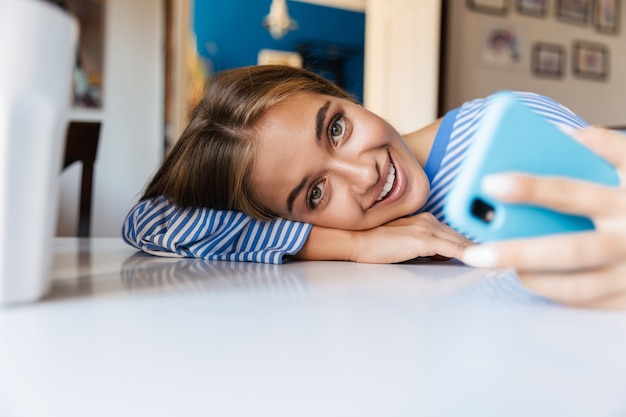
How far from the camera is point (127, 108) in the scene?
3.42 metres

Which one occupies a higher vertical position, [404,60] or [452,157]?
[404,60]

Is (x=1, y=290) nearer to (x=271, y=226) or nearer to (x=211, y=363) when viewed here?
(x=211, y=363)

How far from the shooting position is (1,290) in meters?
0.34

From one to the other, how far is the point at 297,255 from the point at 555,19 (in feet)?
13.4

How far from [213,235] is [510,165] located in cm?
59

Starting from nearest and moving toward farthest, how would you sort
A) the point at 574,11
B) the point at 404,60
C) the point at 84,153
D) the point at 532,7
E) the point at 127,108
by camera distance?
the point at 84,153 → the point at 127,108 → the point at 404,60 → the point at 532,7 → the point at 574,11

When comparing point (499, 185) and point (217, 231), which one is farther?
point (217, 231)

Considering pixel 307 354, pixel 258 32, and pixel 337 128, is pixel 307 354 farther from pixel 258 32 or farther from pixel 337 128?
pixel 258 32

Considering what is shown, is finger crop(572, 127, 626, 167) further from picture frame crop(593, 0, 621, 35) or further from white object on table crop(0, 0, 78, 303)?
picture frame crop(593, 0, 621, 35)

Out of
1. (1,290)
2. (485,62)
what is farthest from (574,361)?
(485,62)

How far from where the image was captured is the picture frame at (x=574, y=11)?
4.27 metres

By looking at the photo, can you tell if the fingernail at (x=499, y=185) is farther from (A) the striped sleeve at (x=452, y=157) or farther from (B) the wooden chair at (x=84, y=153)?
(B) the wooden chair at (x=84, y=153)

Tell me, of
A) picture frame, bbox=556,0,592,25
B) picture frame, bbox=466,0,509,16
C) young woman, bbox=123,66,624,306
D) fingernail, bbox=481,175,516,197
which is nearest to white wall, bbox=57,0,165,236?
picture frame, bbox=466,0,509,16

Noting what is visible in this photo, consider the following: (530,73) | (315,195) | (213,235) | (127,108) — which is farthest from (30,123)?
(530,73)
